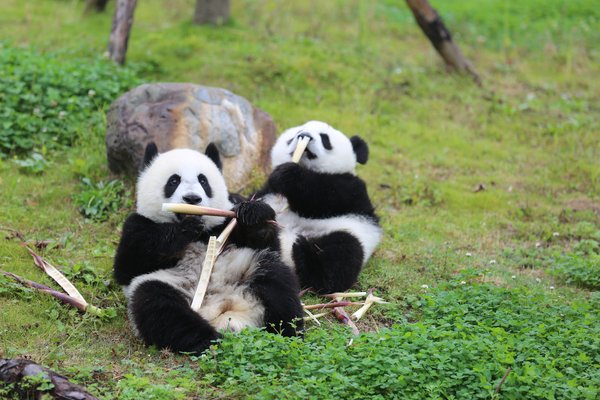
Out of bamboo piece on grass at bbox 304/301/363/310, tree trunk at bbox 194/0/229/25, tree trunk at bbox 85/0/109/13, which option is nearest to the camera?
bamboo piece on grass at bbox 304/301/363/310

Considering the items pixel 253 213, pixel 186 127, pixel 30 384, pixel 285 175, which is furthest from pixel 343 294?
pixel 30 384

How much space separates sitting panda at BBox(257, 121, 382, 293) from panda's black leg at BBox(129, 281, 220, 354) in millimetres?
1362

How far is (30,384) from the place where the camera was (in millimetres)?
4051

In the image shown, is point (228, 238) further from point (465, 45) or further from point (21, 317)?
point (465, 45)

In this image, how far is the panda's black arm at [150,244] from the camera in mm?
5336

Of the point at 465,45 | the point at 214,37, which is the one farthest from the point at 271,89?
the point at 465,45

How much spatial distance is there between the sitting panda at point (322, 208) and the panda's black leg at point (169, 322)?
1362 millimetres

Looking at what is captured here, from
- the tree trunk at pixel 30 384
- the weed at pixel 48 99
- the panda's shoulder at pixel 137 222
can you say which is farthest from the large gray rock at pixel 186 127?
the tree trunk at pixel 30 384

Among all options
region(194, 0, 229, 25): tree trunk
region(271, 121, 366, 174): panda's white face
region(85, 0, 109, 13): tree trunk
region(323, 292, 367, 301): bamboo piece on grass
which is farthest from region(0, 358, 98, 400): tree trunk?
region(85, 0, 109, 13): tree trunk

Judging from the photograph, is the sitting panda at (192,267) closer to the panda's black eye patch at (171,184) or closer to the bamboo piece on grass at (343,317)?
the panda's black eye patch at (171,184)

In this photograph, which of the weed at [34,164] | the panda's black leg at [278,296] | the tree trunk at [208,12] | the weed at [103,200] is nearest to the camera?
the panda's black leg at [278,296]

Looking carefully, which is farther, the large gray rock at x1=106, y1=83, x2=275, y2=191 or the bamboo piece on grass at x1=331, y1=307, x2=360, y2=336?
the large gray rock at x1=106, y1=83, x2=275, y2=191

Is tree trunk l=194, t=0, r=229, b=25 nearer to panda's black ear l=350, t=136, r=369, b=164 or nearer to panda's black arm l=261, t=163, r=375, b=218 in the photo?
panda's black ear l=350, t=136, r=369, b=164

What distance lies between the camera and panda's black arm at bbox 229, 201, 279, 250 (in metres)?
5.35
